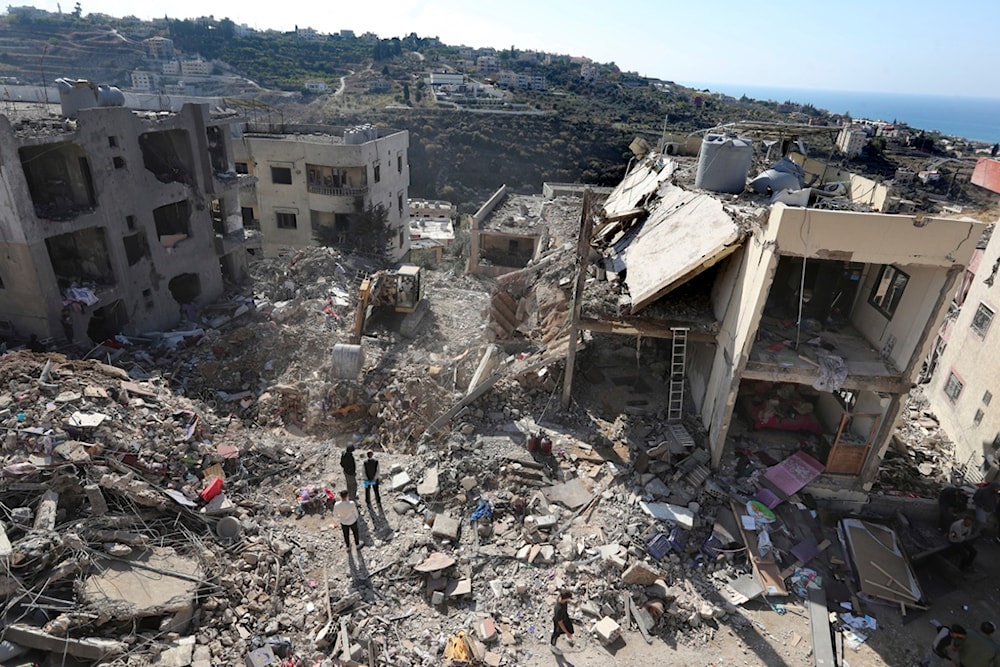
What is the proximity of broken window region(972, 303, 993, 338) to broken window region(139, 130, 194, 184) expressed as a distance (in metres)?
28.2

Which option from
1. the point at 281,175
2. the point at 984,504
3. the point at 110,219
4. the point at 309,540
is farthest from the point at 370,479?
the point at 281,175

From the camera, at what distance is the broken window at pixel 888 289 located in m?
12.8

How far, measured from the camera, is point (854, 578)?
11.9 meters

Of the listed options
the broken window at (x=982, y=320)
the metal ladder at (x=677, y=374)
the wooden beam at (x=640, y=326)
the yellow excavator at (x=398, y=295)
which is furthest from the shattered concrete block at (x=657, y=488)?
the yellow excavator at (x=398, y=295)

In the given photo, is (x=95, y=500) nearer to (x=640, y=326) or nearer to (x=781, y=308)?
(x=640, y=326)

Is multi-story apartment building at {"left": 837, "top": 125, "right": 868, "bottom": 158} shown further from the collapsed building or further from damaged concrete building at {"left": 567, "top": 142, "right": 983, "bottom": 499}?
damaged concrete building at {"left": 567, "top": 142, "right": 983, "bottom": 499}

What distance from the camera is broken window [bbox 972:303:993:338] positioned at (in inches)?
643

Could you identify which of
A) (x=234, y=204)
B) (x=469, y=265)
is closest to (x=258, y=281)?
(x=234, y=204)

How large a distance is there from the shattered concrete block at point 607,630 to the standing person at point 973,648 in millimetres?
6211

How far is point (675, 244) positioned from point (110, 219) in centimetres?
1854

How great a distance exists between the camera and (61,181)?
1825 centimetres

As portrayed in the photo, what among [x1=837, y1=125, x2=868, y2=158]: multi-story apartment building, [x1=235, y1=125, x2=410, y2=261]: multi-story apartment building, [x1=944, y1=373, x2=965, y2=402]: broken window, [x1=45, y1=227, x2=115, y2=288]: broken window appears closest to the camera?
[x1=944, y1=373, x2=965, y2=402]: broken window

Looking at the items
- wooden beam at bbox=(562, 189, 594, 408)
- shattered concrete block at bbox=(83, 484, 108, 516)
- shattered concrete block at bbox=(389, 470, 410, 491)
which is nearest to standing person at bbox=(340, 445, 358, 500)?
shattered concrete block at bbox=(389, 470, 410, 491)

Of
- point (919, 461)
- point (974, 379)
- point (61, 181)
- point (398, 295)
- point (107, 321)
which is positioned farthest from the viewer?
point (398, 295)
